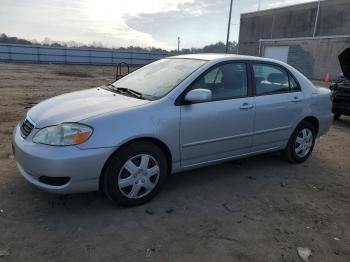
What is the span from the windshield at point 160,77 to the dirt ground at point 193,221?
122cm

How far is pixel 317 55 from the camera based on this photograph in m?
28.0

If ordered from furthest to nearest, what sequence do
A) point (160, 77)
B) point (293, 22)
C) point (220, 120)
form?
point (293, 22) < point (160, 77) < point (220, 120)

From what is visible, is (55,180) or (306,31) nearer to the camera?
(55,180)

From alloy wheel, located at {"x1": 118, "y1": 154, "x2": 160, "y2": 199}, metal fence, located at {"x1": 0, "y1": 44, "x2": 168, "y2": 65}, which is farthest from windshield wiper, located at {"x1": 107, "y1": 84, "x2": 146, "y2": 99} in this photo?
metal fence, located at {"x1": 0, "y1": 44, "x2": 168, "y2": 65}

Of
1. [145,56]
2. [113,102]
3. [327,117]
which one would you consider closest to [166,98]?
[113,102]

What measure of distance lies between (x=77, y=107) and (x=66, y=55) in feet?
113

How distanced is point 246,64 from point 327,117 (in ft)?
6.44

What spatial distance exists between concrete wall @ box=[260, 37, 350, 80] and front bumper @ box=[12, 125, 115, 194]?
26.3 meters

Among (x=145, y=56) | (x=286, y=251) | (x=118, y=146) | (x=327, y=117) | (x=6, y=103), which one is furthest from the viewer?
(x=145, y=56)

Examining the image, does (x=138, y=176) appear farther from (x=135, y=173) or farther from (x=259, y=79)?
(x=259, y=79)

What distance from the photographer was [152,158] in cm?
370

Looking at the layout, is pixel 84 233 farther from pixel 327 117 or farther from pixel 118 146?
pixel 327 117

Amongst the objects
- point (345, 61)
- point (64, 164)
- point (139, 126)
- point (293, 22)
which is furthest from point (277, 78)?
point (293, 22)

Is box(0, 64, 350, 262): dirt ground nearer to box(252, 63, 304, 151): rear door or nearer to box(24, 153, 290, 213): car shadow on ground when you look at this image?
box(24, 153, 290, 213): car shadow on ground
